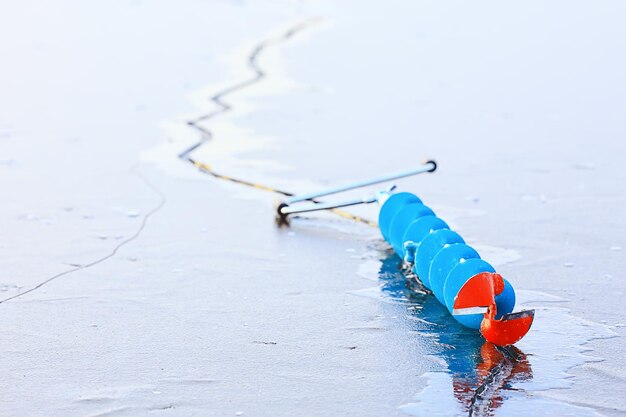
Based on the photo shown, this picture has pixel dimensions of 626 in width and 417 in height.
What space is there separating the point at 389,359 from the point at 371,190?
357 centimetres

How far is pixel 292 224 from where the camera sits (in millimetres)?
7211

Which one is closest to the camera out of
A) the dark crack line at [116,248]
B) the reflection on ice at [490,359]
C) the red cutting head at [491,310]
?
the reflection on ice at [490,359]

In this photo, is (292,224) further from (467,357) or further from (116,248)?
(467,357)

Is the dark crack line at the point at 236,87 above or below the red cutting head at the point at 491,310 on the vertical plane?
below

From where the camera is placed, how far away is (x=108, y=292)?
5648 millimetres

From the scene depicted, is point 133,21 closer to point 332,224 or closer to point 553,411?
point 332,224

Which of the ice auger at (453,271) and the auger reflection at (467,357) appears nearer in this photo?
the auger reflection at (467,357)

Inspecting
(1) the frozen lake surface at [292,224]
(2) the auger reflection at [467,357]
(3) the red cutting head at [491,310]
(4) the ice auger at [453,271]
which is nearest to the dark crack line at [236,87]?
(1) the frozen lake surface at [292,224]

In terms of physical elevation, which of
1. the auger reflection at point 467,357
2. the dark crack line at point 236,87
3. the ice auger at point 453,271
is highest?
the ice auger at point 453,271

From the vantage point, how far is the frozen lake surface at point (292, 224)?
4.52 m

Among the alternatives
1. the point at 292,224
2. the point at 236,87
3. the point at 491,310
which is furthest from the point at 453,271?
the point at 236,87

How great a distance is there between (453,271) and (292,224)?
7.55 feet

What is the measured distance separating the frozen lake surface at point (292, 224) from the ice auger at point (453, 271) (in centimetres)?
13

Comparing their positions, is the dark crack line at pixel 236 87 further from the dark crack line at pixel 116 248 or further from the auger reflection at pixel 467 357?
the auger reflection at pixel 467 357
